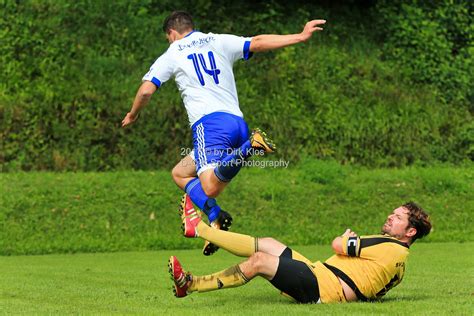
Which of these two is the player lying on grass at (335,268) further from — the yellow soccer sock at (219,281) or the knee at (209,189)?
the knee at (209,189)

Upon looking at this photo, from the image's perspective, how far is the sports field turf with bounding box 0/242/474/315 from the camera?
7879 millimetres

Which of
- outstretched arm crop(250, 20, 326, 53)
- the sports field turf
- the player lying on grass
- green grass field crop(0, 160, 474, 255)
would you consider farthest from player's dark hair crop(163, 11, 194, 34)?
green grass field crop(0, 160, 474, 255)

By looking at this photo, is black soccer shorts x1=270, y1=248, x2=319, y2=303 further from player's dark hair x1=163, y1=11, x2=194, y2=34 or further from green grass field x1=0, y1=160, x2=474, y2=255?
green grass field x1=0, y1=160, x2=474, y2=255

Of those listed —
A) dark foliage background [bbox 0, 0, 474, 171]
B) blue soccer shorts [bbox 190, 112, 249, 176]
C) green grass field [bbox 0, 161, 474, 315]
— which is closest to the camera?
blue soccer shorts [bbox 190, 112, 249, 176]

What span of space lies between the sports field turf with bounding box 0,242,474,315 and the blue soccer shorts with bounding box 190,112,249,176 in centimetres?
130

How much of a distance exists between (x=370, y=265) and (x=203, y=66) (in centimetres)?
265

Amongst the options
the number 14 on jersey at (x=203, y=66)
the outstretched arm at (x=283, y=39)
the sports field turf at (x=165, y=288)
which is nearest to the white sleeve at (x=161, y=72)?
the number 14 on jersey at (x=203, y=66)

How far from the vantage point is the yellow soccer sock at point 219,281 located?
8.41 meters

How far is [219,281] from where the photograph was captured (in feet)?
27.7

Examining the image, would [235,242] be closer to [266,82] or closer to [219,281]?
[219,281]

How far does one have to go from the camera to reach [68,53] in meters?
20.9

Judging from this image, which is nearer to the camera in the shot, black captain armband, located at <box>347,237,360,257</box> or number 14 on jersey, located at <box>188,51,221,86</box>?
black captain armband, located at <box>347,237,360,257</box>

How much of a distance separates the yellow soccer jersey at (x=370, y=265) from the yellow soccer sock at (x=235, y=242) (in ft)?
2.22

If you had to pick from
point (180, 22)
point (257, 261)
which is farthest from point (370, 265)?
point (180, 22)
